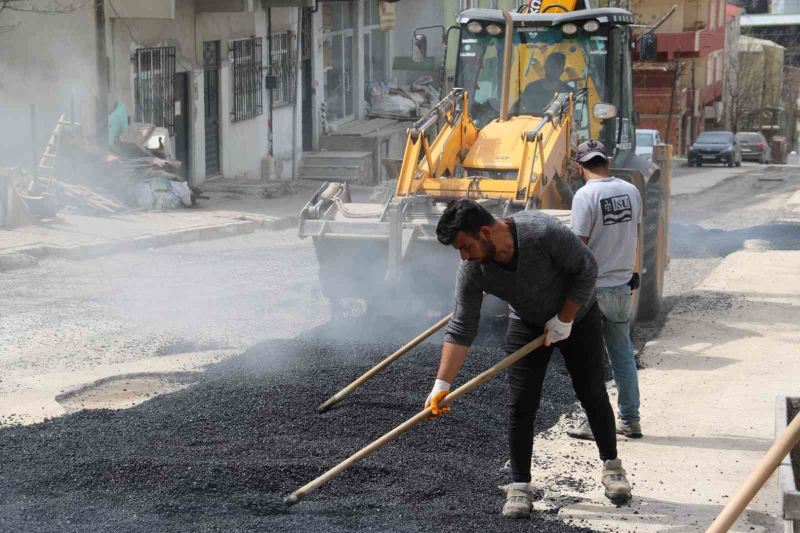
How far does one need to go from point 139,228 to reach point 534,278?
37.7 feet

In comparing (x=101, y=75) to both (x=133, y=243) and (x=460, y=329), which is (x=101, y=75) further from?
(x=460, y=329)

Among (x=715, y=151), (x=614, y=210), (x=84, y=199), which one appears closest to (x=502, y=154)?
(x=614, y=210)

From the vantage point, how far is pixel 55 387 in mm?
8344

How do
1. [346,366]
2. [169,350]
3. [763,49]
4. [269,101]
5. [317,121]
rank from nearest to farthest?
1. [346,366]
2. [169,350]
3. [269,101]
4. [317,121]
5. [763,49]

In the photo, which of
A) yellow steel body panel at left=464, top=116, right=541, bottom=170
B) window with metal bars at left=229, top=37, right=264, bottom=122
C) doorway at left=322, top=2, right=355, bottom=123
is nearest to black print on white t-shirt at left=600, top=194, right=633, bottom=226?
yellow steel body panel at left=464, top=116, right=541, bottom=170

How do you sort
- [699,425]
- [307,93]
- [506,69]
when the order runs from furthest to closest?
[307,93], [506,69], [699,425]

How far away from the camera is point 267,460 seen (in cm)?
623

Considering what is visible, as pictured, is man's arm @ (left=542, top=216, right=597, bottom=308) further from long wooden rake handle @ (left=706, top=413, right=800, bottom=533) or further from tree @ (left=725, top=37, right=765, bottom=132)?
tree @ (left=725, top=37, right=765, bottom=132)

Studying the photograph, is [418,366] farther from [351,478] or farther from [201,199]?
[201,199]

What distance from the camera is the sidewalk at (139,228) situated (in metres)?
14.1

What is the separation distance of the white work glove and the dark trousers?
0.40 feet

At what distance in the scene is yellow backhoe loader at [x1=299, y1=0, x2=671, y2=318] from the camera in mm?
9664

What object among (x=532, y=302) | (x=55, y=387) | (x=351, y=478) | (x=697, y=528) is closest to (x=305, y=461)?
(x=351, y=478)

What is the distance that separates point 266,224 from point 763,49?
59.1 meters
